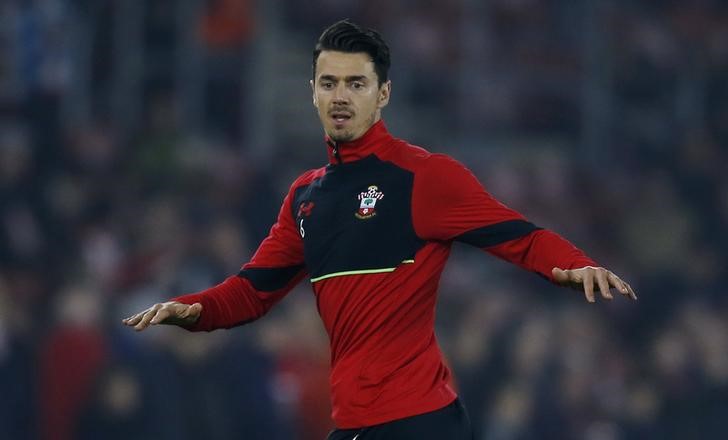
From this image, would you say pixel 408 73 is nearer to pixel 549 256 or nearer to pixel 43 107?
pixel 43 107

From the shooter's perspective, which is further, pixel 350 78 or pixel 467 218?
pixel 350 78

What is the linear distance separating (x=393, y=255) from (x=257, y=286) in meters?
0.63

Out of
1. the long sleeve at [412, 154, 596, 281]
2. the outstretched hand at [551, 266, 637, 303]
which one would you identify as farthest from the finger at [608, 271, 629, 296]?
the long sleeve at [412, 154, 596, 281]

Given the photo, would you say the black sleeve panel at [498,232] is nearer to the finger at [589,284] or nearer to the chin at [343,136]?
the finger at [589,284]

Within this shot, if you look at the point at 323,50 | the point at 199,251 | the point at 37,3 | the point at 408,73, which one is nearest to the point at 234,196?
the point at 199,251

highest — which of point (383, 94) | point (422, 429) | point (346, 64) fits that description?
point (346, 64)

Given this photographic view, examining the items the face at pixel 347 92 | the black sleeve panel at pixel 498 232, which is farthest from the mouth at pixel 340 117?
the black sleeve panel at pixel 498 232

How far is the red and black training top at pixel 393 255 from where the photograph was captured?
4633 mm

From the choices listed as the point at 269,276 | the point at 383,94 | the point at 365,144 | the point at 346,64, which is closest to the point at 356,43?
the point at 346,64

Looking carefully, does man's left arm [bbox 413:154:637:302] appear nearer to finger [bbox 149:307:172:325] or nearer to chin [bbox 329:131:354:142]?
chin [bbox 329:131:354:142]

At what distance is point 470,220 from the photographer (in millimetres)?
4641

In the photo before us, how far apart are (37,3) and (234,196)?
194cm

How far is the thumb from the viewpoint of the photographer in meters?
4.40

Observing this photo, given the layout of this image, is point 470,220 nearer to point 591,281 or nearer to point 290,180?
point 591,281
